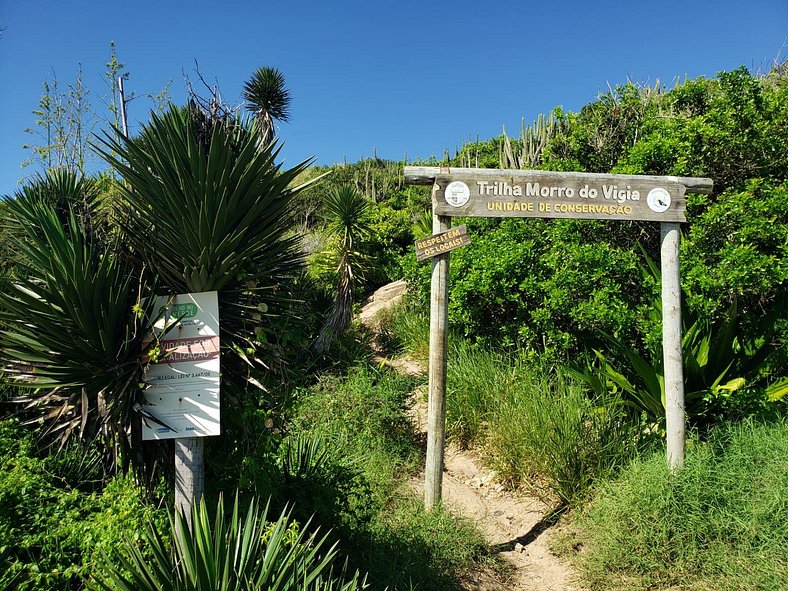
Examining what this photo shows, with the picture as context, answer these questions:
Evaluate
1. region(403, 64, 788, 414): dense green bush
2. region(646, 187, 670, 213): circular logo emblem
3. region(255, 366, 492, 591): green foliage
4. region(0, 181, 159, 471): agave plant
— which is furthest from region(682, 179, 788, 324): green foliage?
region(0, 181, 159, 471): agave plant

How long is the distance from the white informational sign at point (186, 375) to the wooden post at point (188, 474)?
14 centimetres

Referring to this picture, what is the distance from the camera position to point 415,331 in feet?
Result: 33.4

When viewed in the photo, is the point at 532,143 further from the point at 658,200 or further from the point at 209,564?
the point at 209,564

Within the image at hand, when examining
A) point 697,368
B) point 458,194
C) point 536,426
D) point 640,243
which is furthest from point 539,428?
point 640,243

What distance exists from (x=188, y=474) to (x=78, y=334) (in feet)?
3.19

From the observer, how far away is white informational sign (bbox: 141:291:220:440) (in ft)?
10.4

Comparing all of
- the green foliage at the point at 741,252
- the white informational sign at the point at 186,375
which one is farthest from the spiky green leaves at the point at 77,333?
the green foliage at the point at 741,252

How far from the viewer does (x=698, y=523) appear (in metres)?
4.52

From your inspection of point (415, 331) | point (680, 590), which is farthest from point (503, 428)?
point (415, 331)

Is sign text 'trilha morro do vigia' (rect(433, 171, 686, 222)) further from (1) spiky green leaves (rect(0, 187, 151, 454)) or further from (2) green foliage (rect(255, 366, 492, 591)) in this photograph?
(1) spiky green leaves (rect(0, 187, 151, 454))

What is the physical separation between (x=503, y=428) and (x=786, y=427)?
2639 millimetres

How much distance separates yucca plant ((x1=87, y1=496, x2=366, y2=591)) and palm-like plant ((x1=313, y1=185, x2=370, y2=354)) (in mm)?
7818

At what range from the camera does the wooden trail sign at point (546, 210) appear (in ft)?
17.6

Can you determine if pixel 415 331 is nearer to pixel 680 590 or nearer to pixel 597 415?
pixel 597 415
